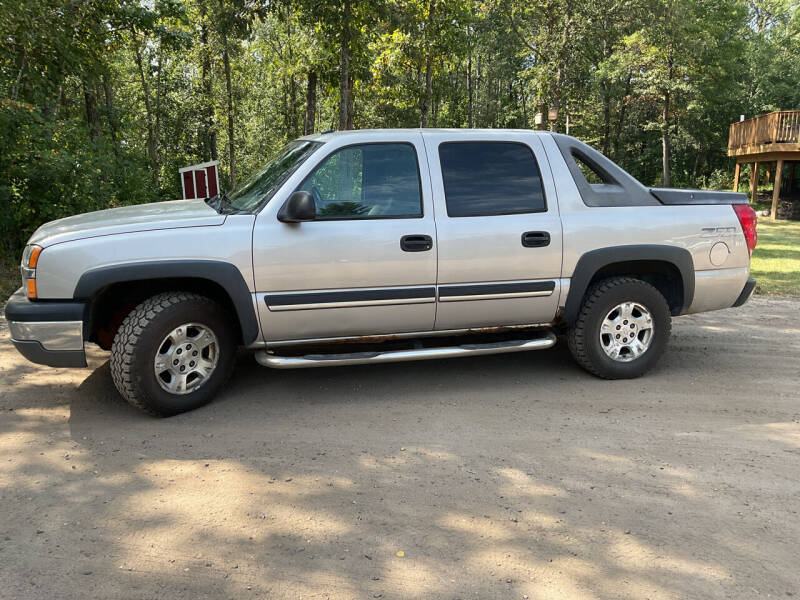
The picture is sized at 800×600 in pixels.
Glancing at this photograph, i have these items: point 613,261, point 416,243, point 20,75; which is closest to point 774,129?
point 613,261

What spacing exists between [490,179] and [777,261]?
10.2 meters

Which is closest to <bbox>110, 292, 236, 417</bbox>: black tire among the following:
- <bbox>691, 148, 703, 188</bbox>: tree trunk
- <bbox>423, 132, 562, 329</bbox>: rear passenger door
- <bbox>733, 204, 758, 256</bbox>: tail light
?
<bbox>423, 132, 562, 329</bbox>: rear passenger door

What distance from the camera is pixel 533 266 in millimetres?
4957

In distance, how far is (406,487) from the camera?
3.57 metres

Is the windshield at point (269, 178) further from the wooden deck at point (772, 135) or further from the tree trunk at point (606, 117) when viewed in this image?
the tree trunk at point (606, 117)

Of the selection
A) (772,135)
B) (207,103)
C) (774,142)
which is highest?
(207,103)

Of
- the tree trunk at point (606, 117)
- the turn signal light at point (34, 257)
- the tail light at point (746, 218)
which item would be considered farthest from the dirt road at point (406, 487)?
the tree trunk at point (606, 117)

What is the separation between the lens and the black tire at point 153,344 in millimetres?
4285

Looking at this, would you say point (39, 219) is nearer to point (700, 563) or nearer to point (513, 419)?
point (513, 419)

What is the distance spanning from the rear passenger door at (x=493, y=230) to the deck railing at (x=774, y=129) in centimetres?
2254

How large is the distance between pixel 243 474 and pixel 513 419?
183 cm

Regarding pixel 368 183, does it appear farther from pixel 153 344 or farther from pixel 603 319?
pixel 603 319

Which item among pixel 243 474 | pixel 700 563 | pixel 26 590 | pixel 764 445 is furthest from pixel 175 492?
pixel 764 445

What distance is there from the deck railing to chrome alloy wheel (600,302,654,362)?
22.0 m
